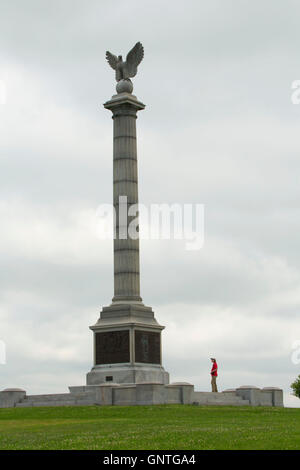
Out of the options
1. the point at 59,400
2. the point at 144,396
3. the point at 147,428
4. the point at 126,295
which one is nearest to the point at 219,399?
the point at 144,396

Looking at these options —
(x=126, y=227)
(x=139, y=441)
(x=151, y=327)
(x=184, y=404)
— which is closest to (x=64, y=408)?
(x=184, y=404)

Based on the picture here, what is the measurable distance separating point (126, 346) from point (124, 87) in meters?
15.0

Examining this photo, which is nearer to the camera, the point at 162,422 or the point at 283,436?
the point at 283,436

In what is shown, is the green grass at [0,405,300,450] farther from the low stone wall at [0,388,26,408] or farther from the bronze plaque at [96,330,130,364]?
the bronze plaque at [96,330,130,364]

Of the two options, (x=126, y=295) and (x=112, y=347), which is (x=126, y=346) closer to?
(x=112, y=347)

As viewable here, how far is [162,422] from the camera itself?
92.6 ft

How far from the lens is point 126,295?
151ft

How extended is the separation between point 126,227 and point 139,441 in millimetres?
25643

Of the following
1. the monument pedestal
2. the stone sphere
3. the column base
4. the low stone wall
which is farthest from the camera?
the stone sphere

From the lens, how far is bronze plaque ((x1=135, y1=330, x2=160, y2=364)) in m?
44.3

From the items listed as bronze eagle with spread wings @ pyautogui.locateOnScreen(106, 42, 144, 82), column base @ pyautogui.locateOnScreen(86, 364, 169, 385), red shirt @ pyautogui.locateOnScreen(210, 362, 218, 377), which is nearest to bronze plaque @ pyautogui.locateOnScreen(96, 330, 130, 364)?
column base @ pyautogui.locateOnScreen(86, 364, 169, 385)

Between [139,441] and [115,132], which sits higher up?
[115,132]

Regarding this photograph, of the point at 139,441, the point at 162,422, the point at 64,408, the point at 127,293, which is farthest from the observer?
the point at 127,293
